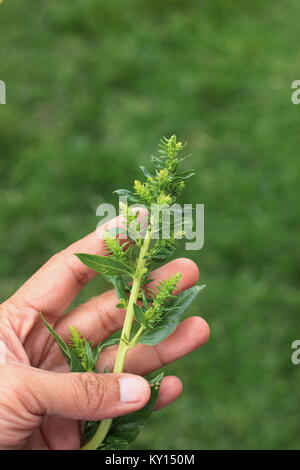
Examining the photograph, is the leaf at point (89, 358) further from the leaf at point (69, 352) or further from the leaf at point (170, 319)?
the leaf at point (170, 319)

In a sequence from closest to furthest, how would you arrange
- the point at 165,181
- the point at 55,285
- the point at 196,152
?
the point at 165,181
the point at 55,285
the point at 196,152

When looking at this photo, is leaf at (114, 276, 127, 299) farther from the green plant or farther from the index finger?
the index finger

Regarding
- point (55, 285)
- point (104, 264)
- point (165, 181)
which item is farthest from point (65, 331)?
point (165, 181)

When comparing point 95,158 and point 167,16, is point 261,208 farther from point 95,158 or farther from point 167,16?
point 167,16

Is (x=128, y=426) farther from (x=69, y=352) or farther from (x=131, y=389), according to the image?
(x=69, y=352)

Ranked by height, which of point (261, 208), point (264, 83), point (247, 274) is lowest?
point (247, 274)
